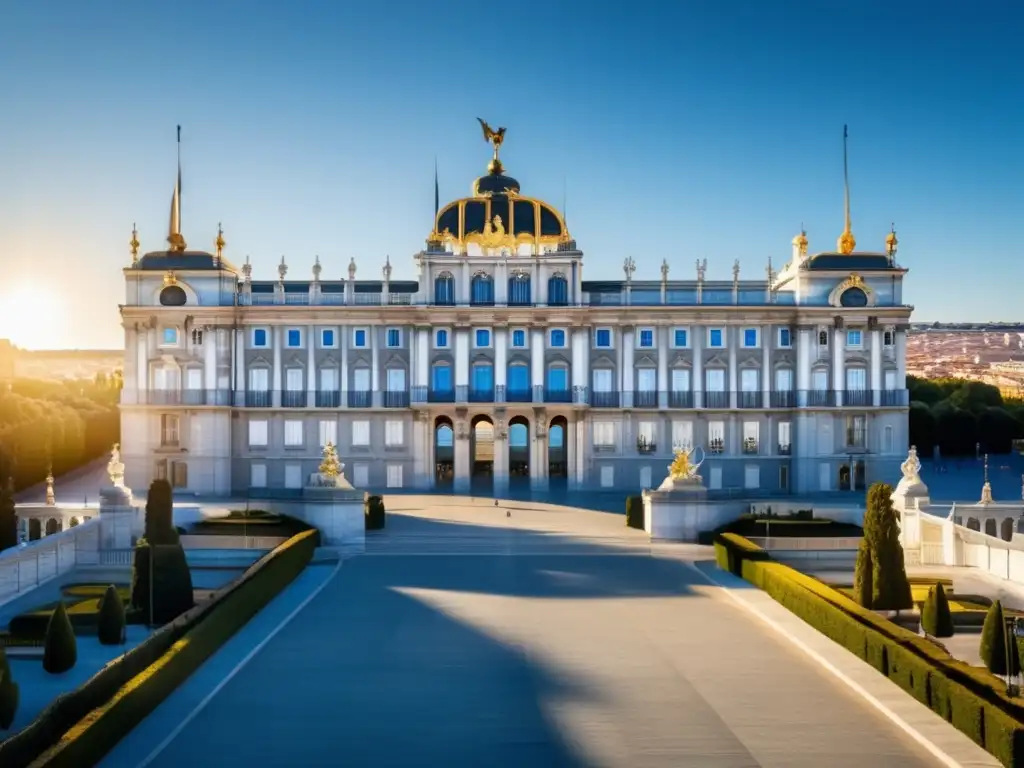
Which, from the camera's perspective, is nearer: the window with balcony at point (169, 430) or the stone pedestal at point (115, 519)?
the stone pedestal at point (115, 519)

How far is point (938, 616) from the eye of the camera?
93.8 feet

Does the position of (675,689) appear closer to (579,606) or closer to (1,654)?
(579,606)

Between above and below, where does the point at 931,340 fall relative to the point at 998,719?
above

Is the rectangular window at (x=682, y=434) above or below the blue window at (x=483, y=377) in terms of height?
below

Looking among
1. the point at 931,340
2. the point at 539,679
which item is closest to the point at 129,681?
the point at 539,679

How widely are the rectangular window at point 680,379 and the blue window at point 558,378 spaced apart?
6.19 metres

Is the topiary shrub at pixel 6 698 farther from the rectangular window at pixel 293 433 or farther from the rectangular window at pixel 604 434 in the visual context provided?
the rectangular window at pixel 604 434

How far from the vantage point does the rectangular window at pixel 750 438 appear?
63219 millimetres

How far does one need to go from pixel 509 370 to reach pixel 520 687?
40312mm

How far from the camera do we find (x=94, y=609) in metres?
31.6

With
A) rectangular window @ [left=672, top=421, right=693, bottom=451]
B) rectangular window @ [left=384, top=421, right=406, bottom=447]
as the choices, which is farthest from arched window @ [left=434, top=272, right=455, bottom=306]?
rectangular window @ [left=672, top=421, right=693, bottom=451]

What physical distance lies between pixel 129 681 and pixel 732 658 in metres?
13.5

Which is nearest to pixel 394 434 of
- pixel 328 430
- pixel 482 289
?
pixel 328 430

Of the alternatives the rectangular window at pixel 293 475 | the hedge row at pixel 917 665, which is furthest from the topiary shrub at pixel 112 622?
the rectangular window at pixel 293 475
